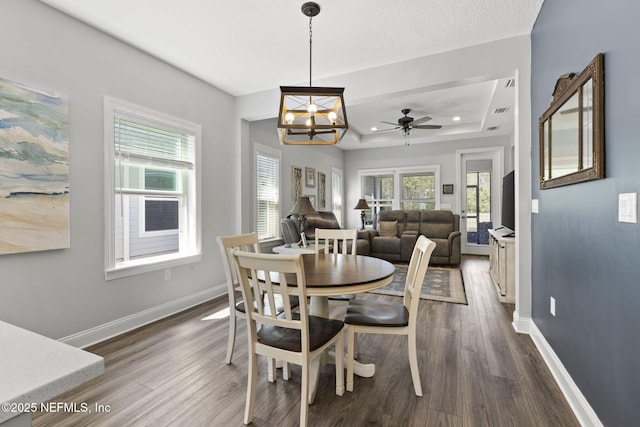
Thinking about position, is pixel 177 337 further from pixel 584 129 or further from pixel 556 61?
pixel 556 61

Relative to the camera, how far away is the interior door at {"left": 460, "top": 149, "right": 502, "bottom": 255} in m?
7.16

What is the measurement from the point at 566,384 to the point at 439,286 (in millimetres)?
2597

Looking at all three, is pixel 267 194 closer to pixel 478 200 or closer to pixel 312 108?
pixel 312 108

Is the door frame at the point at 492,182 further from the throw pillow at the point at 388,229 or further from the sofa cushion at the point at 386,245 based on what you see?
the sofa cushion at the point at 386,245

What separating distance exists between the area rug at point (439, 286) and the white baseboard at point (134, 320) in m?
2.29

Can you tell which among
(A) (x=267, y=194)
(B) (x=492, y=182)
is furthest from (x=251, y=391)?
(B) (x=492, y=182)

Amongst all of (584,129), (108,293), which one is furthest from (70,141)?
(584,129)

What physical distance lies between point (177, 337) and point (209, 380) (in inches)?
35.3

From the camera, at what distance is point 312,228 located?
18.3 feet

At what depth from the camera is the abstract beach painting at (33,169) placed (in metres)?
2.17

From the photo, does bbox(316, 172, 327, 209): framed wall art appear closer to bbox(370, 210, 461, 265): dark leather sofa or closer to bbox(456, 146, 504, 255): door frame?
bbox(370, 210, 461, 265): dark leather sofa

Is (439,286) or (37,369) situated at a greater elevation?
(37,369)

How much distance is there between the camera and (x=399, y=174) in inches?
320

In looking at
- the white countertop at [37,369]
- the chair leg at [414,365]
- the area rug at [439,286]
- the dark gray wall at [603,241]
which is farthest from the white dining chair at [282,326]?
the area rug at [439,286]
